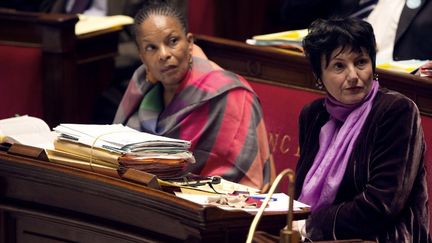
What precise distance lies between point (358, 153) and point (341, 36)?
1.11 ft

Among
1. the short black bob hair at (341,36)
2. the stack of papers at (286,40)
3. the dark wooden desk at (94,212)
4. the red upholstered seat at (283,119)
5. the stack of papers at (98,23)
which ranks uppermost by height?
the stack of papers at (98,23)

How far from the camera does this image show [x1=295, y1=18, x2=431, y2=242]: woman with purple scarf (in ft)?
10.2

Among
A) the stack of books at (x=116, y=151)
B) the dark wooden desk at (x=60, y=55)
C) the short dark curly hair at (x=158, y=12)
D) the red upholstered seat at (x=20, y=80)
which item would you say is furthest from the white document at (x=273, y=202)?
the red upholstered seat at (x=20, y=80)

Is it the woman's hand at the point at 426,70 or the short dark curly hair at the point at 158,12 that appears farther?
the short dark curly hair at the point at 158,12

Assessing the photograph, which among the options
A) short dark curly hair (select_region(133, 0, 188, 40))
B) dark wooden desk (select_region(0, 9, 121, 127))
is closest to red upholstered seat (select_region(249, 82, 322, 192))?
short dark curly hair (select_region(133, 0, 188, 40))

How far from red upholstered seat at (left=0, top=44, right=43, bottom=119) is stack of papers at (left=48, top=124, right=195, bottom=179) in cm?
187

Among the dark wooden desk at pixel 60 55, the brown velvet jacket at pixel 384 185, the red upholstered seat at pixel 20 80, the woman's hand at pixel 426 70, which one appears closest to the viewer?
the brown velvet jacket at pixel 384 185

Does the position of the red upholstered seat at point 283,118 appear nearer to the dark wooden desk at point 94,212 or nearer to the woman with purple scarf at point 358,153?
the woman with purple scarf at point 358,153

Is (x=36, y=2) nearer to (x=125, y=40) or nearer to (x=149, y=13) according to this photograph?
(x=125, y=40)

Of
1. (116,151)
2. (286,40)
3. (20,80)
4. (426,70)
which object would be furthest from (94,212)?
(20,80)

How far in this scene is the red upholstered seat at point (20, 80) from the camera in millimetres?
5223

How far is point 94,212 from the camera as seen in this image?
3.19 meters

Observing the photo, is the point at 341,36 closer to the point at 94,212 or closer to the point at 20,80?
the point at 94,212

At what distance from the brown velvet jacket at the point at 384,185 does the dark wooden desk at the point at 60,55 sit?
2166mm
